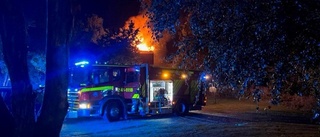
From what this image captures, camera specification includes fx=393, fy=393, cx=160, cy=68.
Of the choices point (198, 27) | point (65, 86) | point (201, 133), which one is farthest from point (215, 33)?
point (201, 133)

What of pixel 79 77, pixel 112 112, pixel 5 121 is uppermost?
pixel 79 77

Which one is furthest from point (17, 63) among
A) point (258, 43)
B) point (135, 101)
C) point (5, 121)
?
point (135, 101)

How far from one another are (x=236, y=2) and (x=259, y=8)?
457 millimetres

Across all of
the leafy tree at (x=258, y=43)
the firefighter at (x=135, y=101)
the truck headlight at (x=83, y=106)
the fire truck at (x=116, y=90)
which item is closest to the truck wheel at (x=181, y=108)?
the fire truck at (x=116, y=90)

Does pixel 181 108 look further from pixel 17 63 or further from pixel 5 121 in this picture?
pixel 17 63

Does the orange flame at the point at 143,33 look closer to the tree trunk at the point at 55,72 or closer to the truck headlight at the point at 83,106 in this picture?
the truck headlight at the point at 83,106

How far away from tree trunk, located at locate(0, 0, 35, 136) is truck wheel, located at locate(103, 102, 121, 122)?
8775 millimetres

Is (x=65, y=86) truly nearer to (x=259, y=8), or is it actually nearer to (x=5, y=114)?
(x=5, y=114)

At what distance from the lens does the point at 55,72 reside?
831cm

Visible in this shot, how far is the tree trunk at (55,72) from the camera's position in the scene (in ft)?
26.8

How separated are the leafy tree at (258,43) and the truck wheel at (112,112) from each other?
1057cm

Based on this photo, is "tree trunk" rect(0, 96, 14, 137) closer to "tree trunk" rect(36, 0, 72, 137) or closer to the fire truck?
"tree trunk" rect(36, 0, 72, 137)

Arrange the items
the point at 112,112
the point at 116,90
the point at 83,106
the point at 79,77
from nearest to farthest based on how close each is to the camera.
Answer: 1. the point at 83,106
2. the point at 79,77
3. the point at 112,112
4. the point at 116,90

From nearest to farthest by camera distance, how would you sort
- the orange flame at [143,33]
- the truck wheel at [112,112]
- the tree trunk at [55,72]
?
the tree trunk at [55,72] → the truck wheel at [112,112] → the orange flame at [143,33]
